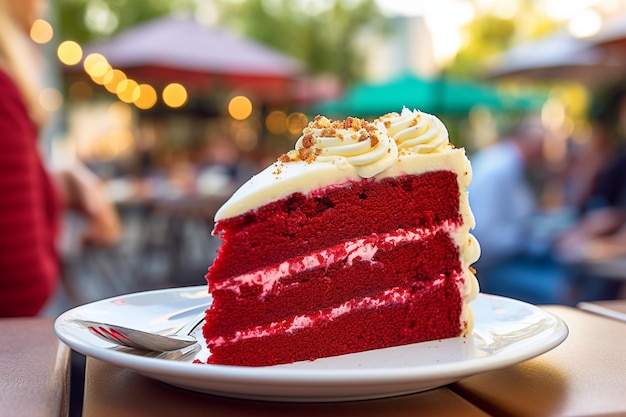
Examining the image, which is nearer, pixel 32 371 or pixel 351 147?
pixel 32 371

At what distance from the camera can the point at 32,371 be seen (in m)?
1.35

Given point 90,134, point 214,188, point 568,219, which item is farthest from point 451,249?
point 90,134

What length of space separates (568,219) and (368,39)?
2062 centimetres

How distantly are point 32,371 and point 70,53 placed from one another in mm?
10093

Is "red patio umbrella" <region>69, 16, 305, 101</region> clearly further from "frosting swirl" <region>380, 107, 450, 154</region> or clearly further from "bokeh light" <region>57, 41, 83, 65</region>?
"frosting swirl" <region>380, 107, 450, 154</region>

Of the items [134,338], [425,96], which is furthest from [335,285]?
[425,96]

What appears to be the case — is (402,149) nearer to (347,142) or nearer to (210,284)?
(347,142)

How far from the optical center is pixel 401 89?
11.9 metres

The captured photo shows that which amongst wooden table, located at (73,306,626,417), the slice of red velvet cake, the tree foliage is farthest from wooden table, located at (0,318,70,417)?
the tree foliage

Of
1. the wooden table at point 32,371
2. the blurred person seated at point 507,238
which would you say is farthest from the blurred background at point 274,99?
the wooden table at point 32,371

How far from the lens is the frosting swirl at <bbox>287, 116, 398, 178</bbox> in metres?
1.77

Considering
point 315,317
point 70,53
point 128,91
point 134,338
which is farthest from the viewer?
point 128,91

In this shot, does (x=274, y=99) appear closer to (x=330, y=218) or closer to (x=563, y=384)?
(x=330, y=218)

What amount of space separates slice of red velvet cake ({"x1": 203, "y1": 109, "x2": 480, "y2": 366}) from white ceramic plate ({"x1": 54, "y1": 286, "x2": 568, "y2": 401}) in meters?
0.09
